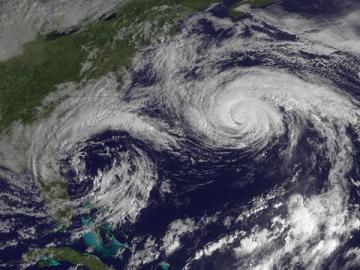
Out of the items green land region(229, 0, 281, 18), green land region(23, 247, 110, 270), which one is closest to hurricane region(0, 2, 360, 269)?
green land region(229, 0, 281, 18)

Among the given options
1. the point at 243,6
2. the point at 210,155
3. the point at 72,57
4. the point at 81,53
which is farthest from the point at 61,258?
the point at 243,6

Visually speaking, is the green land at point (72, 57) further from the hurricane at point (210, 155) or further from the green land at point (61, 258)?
the green land at point (61, 258)

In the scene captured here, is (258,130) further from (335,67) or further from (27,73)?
(27,73)

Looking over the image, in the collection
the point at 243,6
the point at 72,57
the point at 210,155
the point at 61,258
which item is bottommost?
the point at 61,258

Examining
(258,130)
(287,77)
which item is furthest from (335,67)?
(258,130)

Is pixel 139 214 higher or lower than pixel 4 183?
lower

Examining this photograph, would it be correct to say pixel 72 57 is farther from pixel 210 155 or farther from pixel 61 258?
pixel 61 258
